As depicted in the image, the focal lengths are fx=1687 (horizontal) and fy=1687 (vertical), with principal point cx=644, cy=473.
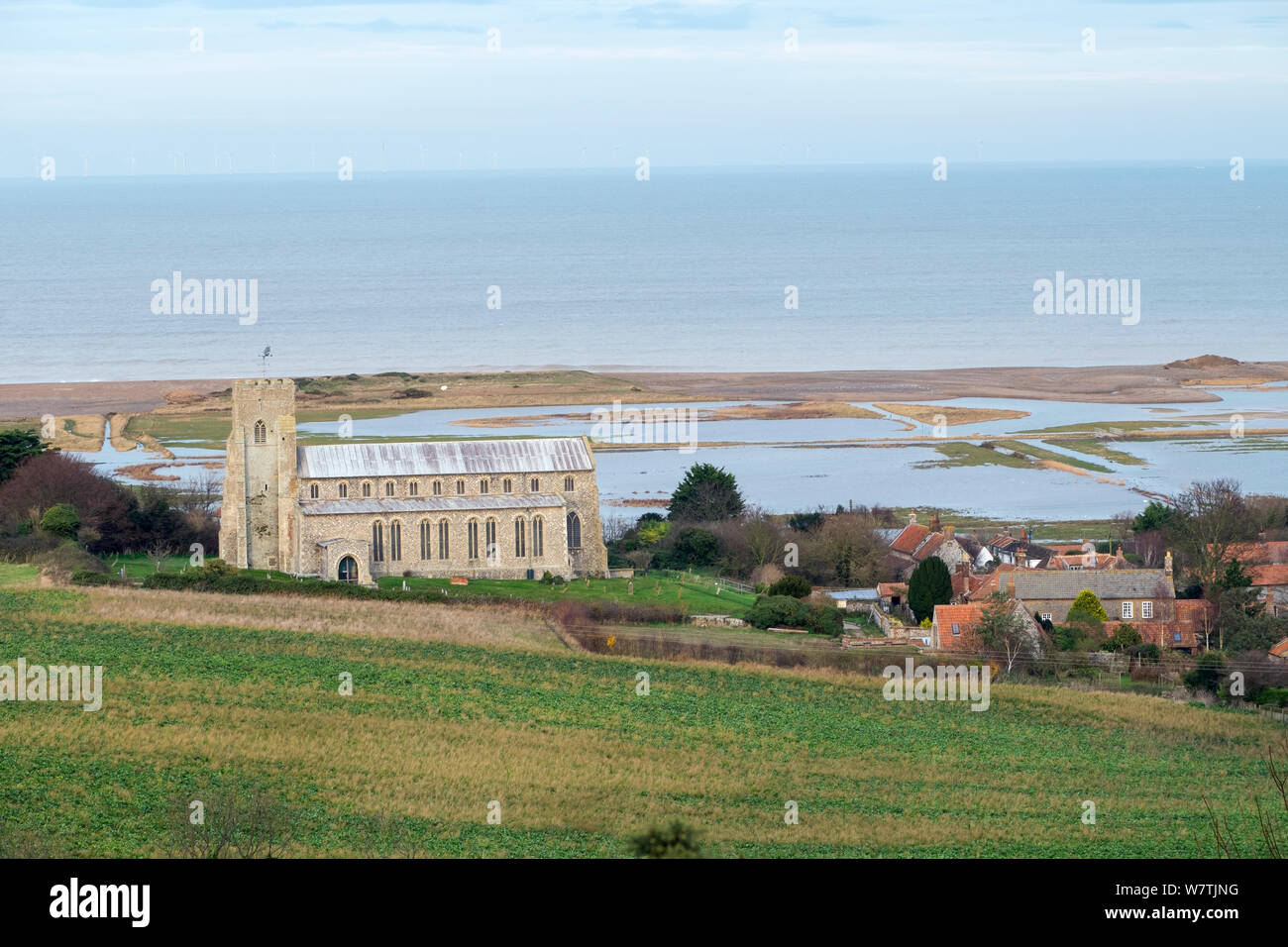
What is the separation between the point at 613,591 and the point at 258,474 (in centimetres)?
1241

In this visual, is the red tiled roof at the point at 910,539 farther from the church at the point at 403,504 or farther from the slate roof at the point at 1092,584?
the church at the point at 403,504

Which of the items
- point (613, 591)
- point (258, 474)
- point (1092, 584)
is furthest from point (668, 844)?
point (258, 474)

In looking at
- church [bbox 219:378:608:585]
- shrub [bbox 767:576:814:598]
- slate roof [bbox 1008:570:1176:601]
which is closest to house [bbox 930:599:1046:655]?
slate roof [bbox 1008:570:1176:601]

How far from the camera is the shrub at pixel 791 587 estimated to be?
5091 centimetres

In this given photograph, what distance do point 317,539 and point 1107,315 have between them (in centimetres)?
11416

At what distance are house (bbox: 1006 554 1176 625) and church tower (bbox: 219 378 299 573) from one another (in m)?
23.3

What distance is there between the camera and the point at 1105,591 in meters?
47.8

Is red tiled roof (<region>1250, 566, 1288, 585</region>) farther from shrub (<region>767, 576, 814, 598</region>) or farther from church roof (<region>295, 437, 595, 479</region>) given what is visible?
church roof (<region>295, 437, 595, 479</region>)

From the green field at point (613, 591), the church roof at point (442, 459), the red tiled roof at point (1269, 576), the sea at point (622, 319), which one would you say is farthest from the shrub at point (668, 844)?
the sea at point (622, 319)

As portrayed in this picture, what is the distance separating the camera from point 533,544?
54.1 m

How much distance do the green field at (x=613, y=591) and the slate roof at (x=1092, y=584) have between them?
829cm

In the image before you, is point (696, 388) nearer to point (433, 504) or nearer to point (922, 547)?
point (922, 547)

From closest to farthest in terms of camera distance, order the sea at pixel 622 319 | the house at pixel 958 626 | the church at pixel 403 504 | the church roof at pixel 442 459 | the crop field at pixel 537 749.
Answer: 1. the crop field at pixel 537 749
2. the house at pixel 958 626
3. the church at pixel 403 504
4. the church roof at pixel 442 459
5. the sea at pixel 622 319
